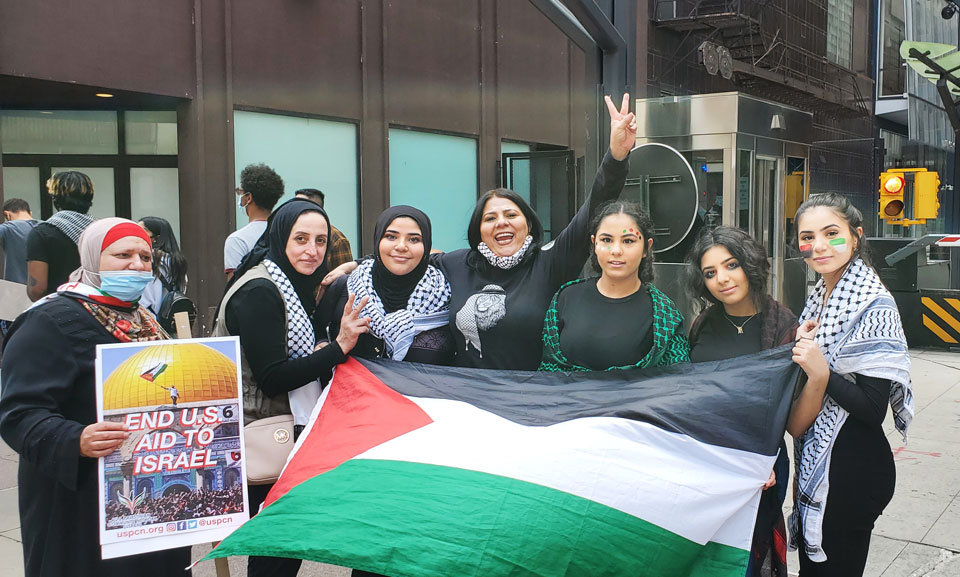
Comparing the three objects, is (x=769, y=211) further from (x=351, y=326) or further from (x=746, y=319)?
(x=351, y=326)

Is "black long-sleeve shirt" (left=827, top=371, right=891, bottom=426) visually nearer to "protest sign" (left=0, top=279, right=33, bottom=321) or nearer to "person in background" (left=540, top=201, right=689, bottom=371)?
"person in background" (left=540, top=201, right=689, bottom=371)

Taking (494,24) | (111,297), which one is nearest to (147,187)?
(494,24)

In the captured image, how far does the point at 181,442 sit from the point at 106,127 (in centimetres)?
808

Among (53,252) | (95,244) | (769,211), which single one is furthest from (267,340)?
(769,211)

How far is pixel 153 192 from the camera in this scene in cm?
1025

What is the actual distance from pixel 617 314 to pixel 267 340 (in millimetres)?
1327

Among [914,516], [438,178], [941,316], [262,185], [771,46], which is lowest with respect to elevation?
[914,516]

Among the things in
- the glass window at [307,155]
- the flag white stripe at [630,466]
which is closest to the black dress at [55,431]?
the flag white stripe at [630,466]

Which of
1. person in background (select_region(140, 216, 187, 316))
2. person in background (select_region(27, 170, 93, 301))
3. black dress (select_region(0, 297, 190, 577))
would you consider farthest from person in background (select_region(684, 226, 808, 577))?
person in background (select_region(27, 170, 93, 301))

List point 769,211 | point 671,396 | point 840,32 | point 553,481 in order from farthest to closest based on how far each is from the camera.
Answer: point 840,32 → point 769,211 → point 671,396 → point 553,481

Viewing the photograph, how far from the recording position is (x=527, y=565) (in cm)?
276

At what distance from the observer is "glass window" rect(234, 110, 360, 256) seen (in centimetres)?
1021

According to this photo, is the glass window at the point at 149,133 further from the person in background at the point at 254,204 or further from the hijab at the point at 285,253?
the hijab at the point at 285,253

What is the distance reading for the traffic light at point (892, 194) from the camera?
13445 mm
